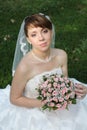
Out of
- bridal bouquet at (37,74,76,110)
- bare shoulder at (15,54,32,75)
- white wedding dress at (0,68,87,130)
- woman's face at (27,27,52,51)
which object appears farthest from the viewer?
white wedding dress at (0,68,87,130)

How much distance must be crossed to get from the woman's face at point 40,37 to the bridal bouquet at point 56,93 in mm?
379

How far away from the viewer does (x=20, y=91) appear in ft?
14.9

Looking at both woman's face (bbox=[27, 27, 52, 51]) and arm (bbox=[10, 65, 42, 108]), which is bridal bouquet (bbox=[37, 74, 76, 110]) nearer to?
arm (bbox=[10, 65, 42, 108])

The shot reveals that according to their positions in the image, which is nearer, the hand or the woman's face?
the woman's face

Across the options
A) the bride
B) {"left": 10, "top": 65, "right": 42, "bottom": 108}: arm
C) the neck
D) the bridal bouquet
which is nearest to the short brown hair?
the bride

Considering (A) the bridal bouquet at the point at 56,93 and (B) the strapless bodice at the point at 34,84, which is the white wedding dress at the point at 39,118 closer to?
(B) the strapless bodice at the point at 34,84

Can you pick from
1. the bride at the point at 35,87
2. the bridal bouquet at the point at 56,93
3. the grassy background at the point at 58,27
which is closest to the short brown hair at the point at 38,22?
the bride at the point at 35,87

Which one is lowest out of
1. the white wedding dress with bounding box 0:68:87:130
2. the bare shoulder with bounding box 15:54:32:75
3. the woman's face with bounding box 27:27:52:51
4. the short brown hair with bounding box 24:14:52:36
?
the white wedding dress with bounding box 0:68:87:130

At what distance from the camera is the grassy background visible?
707cm

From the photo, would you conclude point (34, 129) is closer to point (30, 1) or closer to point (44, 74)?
point (44, 74)

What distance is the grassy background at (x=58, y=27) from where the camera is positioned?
23.2 feet

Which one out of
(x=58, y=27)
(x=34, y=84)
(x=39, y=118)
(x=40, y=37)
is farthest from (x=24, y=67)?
Result: (x=58, y=27)

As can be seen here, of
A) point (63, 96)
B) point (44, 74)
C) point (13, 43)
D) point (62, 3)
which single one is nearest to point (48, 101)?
point (63, 96)

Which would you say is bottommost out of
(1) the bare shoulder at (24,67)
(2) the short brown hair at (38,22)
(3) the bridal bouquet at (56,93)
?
(3) the bridal bouquet at (56,93)
